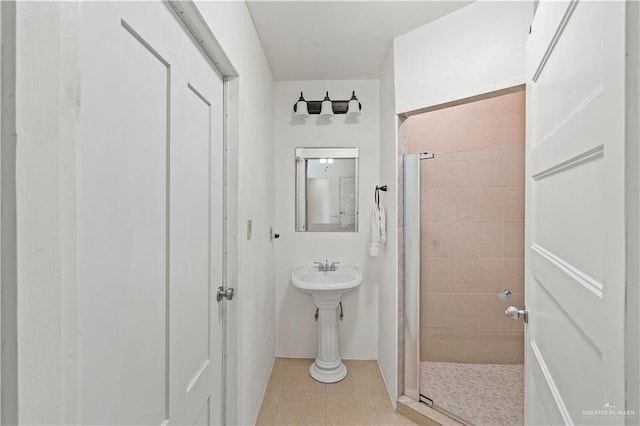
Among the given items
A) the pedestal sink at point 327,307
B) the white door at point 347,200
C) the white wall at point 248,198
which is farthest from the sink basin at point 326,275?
the white door at point 347,200

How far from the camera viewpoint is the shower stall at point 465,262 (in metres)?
1.97

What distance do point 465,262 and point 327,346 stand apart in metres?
1.16

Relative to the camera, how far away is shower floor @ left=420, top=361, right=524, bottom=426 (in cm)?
173

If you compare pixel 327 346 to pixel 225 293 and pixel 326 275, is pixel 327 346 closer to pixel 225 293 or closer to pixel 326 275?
pixel 326 275

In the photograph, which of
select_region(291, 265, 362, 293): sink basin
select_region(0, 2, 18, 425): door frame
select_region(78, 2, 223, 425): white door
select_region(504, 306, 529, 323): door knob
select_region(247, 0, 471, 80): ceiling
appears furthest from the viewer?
select_region(291, 265, 362, 293): sink basin

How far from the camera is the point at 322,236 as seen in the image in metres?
2.52

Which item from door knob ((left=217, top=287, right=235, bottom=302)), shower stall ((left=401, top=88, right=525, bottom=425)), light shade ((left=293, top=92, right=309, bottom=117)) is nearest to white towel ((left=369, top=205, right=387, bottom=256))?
shower stall ((left=401, top=88, right=525, bottom=425))

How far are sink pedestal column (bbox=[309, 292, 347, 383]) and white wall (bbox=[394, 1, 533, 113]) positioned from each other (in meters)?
1.44

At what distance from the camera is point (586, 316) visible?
0.56 meters

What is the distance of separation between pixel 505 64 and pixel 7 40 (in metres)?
1.76

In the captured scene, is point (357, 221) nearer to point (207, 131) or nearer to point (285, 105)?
point (285, 105)

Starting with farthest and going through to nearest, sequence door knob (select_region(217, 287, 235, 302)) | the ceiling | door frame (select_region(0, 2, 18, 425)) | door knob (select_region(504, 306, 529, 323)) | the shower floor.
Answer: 1. the shower floor
2. the ceiling
3. door knob (select_region(217, 287, 235, 302))
4. door knob (select_region(504, 306, 529, 323))
5. door frame (select_region(0, 2, 18, 425))

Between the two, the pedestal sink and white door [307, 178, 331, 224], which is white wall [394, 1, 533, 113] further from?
the pedestal sink

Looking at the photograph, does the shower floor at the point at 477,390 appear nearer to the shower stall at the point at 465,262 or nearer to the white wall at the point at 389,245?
the shower stall at the point at 465,262
